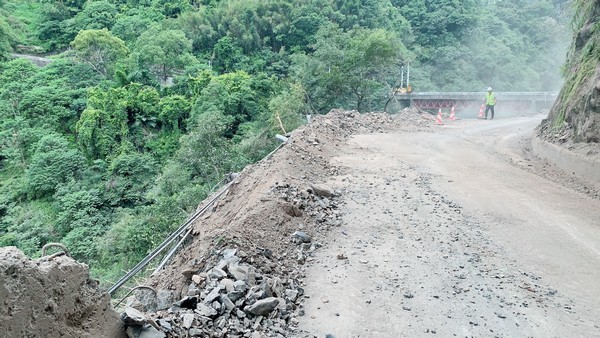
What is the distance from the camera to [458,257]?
6.16 meters

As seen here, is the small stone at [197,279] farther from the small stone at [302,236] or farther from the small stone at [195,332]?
the small stone at [302,236]

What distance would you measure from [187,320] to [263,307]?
2.66 ft

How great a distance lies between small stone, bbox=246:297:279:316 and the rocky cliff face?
9.14 meters

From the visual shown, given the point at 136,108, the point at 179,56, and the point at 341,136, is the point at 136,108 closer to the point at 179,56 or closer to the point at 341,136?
the point at 179,56

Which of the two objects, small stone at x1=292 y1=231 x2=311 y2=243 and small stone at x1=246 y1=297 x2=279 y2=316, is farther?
small stone at x1=292 y1=231 x2=311 y2=243

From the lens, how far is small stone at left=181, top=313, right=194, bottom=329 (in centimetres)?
401

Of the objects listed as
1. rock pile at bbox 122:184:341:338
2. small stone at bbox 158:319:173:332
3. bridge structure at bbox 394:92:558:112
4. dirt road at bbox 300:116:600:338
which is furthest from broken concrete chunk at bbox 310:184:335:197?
bridge structure at bbox 394:92:558:112

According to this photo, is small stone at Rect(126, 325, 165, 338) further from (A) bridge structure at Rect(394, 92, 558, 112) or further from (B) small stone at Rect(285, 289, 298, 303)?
(A) bridge structure at Rect(394, 92, 558, 112)

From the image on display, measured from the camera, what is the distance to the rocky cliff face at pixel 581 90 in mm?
10945

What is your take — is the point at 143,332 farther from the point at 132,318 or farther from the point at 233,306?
the point at 233,306

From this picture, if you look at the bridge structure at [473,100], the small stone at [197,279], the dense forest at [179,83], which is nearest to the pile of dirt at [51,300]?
the small stone at [197,279]

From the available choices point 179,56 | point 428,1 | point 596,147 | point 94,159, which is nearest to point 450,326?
point 596,147

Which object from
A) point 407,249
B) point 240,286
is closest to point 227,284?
point 240,286

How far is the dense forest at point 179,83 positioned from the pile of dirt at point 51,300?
37.8 feet
